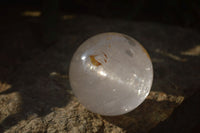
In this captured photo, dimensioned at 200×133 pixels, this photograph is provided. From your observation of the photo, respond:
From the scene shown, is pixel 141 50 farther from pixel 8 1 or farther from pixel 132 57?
pixel 8 1

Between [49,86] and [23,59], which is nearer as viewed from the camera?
[49,86]

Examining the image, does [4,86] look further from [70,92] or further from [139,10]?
[139,10]

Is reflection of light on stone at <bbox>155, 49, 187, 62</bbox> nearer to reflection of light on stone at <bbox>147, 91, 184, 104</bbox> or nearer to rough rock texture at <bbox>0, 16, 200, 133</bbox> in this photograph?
rough rock texture at <bbox>0, 16, 200, 133</bbox>

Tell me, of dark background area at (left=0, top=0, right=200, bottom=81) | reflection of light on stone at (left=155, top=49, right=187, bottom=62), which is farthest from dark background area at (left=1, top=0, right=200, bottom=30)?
reflection of light on stone at (left=155, top=49, right=187, bottom=62)

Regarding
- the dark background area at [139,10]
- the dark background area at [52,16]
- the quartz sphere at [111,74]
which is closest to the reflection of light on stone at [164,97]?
the quartz sphere at [111,74]

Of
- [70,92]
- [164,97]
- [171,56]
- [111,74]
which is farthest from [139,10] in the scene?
[111,74]

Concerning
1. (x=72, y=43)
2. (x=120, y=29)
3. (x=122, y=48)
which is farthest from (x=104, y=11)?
(x=122, y=48)
